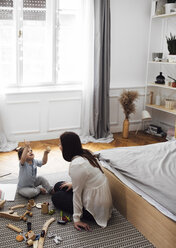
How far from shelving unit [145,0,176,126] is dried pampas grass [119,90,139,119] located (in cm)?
41

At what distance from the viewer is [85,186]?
7.97ft

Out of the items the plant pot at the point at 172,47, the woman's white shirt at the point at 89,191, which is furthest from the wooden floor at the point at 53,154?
the plant pot at the point at 172,47

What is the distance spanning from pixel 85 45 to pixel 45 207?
266 centimetres

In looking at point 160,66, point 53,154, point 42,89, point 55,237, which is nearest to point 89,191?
point 55,237

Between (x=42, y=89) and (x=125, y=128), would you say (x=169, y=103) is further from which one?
(x=42, y=89)

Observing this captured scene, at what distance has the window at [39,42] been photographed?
14.1 ft

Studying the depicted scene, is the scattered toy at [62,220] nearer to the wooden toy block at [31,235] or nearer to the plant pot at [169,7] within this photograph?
the wooden toy block at [31,235]

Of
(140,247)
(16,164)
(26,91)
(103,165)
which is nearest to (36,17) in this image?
(26,91)

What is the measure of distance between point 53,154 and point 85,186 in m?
1.75

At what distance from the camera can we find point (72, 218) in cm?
261

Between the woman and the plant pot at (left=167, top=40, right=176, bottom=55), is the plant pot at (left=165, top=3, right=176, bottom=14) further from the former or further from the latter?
the woman

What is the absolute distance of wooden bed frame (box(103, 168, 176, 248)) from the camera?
6.95 ft

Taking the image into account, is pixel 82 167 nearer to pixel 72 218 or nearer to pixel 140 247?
pixel 72 218

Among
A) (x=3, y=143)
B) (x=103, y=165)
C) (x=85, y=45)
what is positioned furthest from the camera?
(x=85, y=45)
